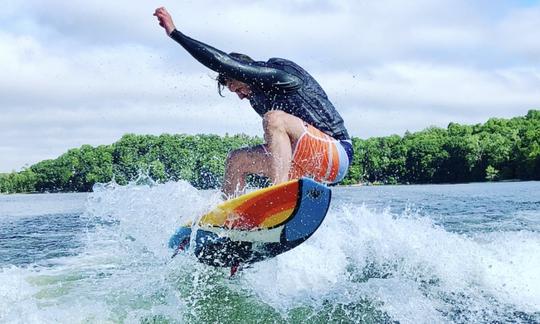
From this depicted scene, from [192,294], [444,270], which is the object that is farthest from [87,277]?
[444,270]

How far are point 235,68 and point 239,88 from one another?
43cm

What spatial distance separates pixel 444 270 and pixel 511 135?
7587 cm

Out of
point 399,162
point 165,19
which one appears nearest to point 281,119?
point 165,19

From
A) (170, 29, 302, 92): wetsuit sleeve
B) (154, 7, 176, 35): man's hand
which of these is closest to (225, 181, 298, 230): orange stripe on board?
(170, 29, 302, 92): wetsuit sleeve

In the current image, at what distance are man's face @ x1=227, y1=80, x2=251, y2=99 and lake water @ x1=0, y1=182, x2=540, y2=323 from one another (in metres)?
1.00

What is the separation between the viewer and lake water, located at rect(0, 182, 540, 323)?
216 inches

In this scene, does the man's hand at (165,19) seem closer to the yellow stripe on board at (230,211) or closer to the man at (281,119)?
the man at (281,119)

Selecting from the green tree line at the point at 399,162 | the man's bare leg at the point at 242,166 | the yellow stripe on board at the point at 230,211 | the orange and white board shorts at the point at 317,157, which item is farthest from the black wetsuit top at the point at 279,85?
the green tree line at the point at 399,162

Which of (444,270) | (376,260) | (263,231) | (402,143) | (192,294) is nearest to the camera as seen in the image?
(263,231)

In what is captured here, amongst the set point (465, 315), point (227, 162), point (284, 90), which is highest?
point (284, 90)

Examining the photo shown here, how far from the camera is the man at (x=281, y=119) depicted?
5.09 meters

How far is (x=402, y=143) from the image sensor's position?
257 feet

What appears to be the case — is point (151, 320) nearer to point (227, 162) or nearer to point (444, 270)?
point (227, 162)

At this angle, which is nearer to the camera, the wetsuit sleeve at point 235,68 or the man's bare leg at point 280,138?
Answer: the wetsuit sleeve at point 235,68
